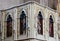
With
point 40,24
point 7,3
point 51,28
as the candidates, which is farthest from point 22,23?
point 7,3

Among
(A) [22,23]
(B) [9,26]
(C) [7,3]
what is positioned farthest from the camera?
(C) [7,3]

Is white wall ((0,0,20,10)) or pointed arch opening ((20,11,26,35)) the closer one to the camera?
pointed arch opening ((20,11,26,35))

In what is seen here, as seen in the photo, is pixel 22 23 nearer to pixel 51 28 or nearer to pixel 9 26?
pixel 9 26

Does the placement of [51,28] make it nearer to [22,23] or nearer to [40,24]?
[40,24]

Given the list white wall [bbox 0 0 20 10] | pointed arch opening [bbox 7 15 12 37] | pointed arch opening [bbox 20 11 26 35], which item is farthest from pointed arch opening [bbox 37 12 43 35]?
white wall [bbox 0 0 20 10]

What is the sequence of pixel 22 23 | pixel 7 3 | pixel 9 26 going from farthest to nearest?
pixel 7 3 → pixel 9 26 → pixel 22 23

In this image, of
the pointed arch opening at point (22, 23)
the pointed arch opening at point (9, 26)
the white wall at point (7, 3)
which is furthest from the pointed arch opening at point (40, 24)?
the white wall at point (7, 3)

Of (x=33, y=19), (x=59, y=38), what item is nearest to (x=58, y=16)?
(x=59, y=38)

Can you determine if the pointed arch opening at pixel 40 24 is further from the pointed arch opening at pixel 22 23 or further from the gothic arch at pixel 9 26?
the gothic arch at pixel 9 26

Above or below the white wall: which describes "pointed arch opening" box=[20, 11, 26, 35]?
below

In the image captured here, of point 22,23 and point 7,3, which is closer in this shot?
point 22,23

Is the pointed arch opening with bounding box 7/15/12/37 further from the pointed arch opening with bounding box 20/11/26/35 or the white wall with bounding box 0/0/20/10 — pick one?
the white wall with bounding box 0/0/20/10

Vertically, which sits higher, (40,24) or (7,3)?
(7,3)

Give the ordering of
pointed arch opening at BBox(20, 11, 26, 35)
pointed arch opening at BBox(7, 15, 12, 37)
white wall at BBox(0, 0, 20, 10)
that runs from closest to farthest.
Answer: pointed arch opening at BBox(20, 11, 26, 35) → pointed arch opening at BBox(7, 15, 12, 37) → white wall at BBox(0, 0, 20, 10)
